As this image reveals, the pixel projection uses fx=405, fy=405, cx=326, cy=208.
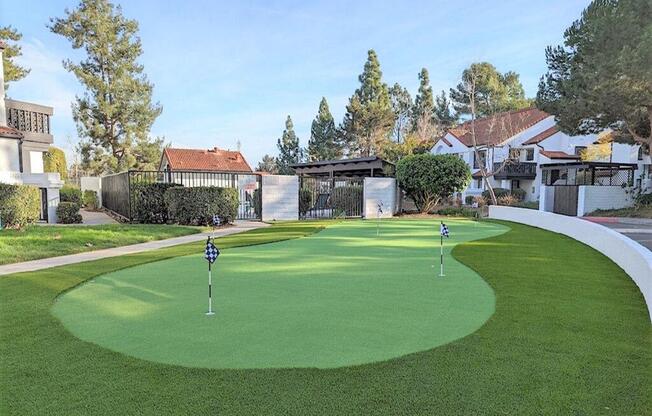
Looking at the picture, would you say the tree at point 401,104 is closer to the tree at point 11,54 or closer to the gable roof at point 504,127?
the gable roof at point 504,127

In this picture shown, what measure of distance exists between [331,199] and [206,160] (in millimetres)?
21568

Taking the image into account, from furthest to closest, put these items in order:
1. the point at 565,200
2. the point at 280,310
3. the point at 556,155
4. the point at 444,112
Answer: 1. the point at 444,112
2. the point at 556,155
3. the point at 565,200
4. the point at 280,310

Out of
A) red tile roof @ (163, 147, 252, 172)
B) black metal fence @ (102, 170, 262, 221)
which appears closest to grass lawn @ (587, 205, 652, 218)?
black metal fence @ (102, 170, 262, 221)

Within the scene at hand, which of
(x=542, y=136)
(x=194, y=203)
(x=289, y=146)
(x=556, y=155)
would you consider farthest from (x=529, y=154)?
(x=289, y=146)

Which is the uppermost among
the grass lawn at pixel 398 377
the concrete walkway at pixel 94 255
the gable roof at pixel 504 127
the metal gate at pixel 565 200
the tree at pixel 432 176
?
the gable roof at pixel 504 127

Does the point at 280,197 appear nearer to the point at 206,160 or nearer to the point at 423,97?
the point at 206,160

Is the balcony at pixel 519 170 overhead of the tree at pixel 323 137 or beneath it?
beneath

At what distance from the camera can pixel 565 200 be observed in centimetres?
2169

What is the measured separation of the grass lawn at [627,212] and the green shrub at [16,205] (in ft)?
77.8

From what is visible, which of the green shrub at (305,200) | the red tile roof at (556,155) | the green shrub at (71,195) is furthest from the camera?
the red tile roof at (556,155)

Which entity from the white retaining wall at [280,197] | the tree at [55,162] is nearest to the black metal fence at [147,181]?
the white retaining wall at [280,197]

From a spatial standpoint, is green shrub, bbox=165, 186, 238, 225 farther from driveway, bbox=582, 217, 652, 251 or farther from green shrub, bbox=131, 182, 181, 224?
driveway, bbox=582, 217, 652, 251

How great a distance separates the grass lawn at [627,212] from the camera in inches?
733

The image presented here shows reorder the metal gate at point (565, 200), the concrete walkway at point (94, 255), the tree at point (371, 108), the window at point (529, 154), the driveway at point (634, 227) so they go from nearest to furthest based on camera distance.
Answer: the concrete walkway at point (94, 255)
the driveway at point (634, 227)
the metal gate at point (565, 200)
the window at point (529, 154)
the tree at point (371, 108)
